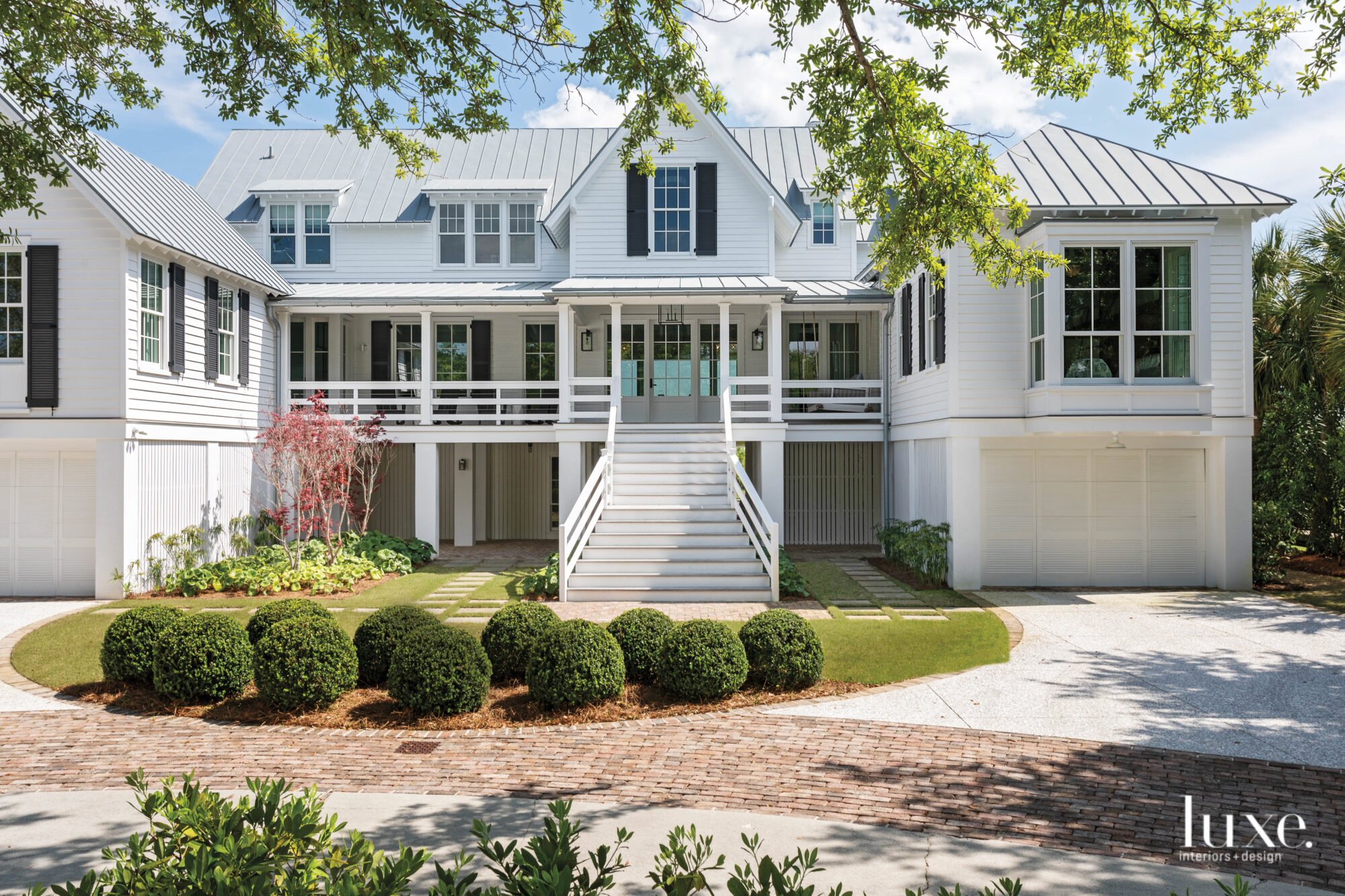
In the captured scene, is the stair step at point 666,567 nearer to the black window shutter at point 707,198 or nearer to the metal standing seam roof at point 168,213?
the metal standing seam roof at point 168,213

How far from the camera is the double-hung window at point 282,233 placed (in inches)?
842

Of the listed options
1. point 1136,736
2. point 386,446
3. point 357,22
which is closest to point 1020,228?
point 1136,736

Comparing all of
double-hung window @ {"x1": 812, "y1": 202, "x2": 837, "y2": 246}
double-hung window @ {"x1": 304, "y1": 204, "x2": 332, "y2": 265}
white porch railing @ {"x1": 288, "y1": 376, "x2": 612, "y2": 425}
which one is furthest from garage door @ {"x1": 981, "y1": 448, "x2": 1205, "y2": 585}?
double-hung window @ {"x1": 304, "y1": 204, "x2": 332, "y2": 265}

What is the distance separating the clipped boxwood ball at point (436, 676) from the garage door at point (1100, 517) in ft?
31.8

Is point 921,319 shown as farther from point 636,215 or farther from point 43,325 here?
point 43,325

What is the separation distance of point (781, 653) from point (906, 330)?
35.7 feet

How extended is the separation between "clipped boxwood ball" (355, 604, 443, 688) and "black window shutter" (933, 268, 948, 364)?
9.83 meters

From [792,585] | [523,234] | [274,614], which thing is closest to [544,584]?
[792,585]

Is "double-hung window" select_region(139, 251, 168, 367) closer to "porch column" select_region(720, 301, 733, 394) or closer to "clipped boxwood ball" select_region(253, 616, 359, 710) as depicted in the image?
"clipped boxwood ball" select_region(253, 616, 359, 710)

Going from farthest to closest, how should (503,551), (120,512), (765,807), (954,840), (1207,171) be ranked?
(503,551), (1207,171), (120,512), (765,807), (954,840)

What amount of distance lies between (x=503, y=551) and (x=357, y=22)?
43.7 ft

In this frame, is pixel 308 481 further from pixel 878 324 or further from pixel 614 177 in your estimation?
pixel 878 324

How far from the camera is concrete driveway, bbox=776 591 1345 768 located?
23.6 feet

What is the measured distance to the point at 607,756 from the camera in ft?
21.9
